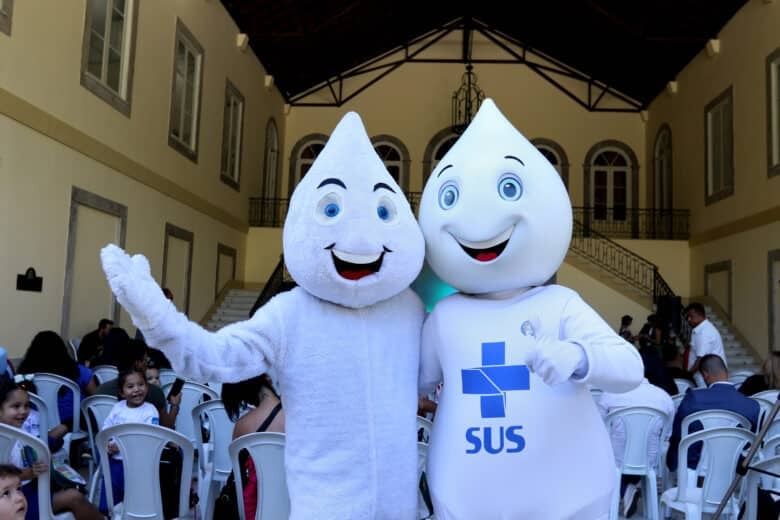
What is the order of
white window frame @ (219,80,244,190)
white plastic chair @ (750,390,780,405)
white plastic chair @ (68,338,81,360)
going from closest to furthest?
white plastic chair @ (750,390,780,405)
white plastic chair @ (68,338,81,360)
white window frame @ (219,80,244,190)

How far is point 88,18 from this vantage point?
770 centimetres

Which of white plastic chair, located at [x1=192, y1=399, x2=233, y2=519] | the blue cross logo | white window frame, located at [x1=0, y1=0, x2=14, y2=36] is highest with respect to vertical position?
white window frame, located at [x1=0, y1=0, x2=14, y2=36]

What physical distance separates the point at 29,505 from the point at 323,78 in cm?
1407

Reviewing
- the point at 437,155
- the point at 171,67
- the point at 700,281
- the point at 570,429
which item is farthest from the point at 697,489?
the point at 437,155

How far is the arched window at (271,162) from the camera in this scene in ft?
49.9

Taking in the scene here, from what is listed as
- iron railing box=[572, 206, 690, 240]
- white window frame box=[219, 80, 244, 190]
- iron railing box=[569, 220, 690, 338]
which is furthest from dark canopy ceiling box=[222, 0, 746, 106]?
iron railing box=[569, 220, 690, 338]

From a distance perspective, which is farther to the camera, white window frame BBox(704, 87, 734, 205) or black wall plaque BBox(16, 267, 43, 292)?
white window frame BBox(704, 87, 734, 205)

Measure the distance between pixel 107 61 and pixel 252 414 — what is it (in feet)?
21.8

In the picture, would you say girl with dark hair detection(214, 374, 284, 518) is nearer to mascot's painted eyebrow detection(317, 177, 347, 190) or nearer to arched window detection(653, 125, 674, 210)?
mascot's painted eyebrow detection(317, 177, 347, 190)

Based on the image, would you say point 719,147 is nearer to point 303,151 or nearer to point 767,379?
point 767,379

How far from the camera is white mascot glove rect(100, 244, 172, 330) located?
1.57 metres

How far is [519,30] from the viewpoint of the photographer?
15.6m

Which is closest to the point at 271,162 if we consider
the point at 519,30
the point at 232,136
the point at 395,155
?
the point at 232,136

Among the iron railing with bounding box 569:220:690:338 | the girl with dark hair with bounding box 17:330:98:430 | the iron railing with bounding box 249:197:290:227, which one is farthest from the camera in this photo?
the iron railing with bounding box 249:197:290:227
